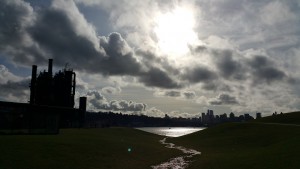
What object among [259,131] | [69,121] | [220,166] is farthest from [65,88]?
[220,166]

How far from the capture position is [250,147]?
70.4 metres

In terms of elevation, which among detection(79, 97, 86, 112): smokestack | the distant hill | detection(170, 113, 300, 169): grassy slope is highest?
detection(79, 97, 86, 112): smokestack

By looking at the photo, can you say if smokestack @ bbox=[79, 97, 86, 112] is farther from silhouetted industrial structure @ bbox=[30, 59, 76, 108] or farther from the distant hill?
the distant hill

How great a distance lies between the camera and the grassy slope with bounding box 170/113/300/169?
40.3 m

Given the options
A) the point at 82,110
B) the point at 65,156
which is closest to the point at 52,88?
the point at 82,110

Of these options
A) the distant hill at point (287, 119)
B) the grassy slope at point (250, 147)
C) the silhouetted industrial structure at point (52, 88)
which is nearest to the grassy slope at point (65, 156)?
the grassy slope at point (250, 147)

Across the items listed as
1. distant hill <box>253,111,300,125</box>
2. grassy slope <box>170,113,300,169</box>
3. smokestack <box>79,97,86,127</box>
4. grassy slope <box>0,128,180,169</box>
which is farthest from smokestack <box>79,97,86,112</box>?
grassy slope <box>0,128,180,169</box>

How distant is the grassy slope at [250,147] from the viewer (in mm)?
40312

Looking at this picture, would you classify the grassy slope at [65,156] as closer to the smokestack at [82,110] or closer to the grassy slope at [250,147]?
the grassy slope at [250,147]

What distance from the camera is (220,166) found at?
42625mm

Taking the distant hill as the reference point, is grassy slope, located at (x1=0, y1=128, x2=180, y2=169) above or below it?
below

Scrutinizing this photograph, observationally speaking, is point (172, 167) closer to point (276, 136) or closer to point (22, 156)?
point (22, 156)

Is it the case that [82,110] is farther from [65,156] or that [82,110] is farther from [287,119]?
[65,156]

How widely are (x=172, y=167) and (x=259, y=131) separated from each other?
49.1m
